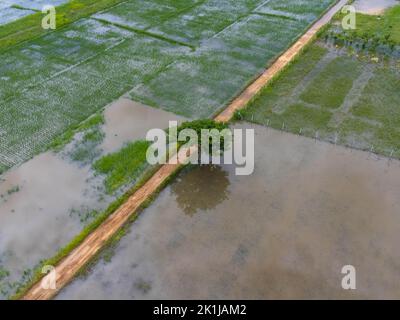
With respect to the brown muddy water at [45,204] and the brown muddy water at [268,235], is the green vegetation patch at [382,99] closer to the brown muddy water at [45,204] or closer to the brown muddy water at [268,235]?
the brown muddy water at [268,235]

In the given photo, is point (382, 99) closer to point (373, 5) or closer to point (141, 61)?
point (141, 61)

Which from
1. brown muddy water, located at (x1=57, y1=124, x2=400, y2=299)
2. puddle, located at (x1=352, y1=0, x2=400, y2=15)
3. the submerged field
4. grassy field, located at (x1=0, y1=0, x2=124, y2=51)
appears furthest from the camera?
puddle, located at (x1=352, y1=0, x2=400, y2=15)

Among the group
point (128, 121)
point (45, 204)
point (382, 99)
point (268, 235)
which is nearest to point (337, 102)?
point (382, 99)

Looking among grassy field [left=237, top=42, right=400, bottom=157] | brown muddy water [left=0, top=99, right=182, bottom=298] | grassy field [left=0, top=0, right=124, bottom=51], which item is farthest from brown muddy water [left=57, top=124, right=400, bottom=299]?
grassy field [left=0, top=0, right=124, bottom=51]

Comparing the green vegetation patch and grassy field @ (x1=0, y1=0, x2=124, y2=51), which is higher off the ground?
grassy field @ (x1=0, y1=0, x2=124, y2=51)

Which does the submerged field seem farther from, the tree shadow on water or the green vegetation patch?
the green vegetation patch

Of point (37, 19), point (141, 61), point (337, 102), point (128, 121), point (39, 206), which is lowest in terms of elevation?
point (39, 206)

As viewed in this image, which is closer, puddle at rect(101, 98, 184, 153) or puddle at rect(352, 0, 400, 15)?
puddle at rect(101, 98, 184, 153)

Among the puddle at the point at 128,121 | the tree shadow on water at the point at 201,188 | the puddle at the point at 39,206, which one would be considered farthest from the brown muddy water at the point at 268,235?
the puddle at the point at 128,121
